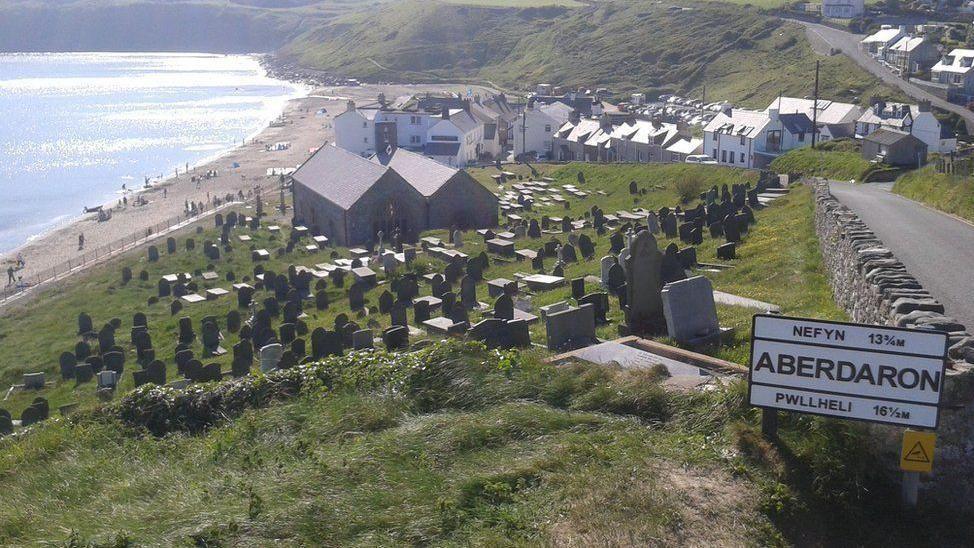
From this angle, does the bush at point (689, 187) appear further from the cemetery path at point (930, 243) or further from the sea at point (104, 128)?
the sea at point (104, 128)

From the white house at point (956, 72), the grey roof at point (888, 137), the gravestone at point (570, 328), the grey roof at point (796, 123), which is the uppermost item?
the white house at point (956, 72)

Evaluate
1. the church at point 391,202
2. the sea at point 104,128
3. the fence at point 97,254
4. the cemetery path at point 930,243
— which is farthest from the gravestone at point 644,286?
the sea at point 104,128

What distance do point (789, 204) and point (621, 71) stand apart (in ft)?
293

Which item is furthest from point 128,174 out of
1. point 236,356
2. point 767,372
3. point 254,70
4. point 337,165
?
point 254,70

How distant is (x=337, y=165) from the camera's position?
4700 cm

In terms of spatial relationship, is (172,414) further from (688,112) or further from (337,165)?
(688,112)

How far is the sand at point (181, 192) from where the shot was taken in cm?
4909

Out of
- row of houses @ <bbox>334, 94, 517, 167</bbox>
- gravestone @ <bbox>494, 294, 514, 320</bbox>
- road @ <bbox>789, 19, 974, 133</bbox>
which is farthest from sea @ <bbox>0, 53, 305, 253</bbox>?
road @ <bbox>789, 19, 974, 133</bbox>

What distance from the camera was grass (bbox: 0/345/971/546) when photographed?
23.0 feet

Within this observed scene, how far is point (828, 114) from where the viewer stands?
62.0m

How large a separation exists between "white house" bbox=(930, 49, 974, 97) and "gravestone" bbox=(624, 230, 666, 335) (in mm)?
68644

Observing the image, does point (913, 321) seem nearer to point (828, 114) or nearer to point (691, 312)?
point (691, 312)

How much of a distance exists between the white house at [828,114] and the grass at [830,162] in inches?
490

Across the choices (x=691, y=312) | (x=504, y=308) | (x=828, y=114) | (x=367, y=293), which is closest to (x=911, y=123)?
(x=828, y=114)
